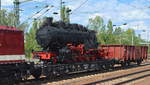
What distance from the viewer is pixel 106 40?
63031 mm

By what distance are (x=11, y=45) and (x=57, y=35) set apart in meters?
4.48

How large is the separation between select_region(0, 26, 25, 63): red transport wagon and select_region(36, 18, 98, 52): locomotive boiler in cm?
321

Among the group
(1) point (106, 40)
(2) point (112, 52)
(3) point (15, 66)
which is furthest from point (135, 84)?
(1) point (106, 40)

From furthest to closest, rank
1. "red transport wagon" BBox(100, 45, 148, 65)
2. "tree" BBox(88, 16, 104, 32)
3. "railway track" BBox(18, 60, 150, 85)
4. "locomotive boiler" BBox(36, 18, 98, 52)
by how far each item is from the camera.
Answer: "tree" BBox(88, 16, 104, 32) < "red transport wagon" BBox(100, 45, 148, 65) < "locomotive boiler" BBox(36, 18, 98, 52) < "railway track" BBox(18, 60, 150, 85)

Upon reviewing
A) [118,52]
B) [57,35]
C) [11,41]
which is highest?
[57,35]

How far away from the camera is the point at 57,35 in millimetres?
18203

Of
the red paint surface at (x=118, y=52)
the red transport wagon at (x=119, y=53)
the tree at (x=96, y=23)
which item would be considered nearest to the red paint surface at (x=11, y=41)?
the red transport wagon at (x=119, y=53)

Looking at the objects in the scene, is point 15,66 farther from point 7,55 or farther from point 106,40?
point 106,40

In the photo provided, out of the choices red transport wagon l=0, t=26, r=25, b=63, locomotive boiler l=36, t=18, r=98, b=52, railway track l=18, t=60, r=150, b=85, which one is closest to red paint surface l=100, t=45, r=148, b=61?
locomotive boiler l=36, t=18, r=98, b=52

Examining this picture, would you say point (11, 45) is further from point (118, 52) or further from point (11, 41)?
point (118, 52)

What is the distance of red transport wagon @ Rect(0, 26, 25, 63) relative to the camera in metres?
14.0

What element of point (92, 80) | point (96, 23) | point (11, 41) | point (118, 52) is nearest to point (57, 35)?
point (92, 80)

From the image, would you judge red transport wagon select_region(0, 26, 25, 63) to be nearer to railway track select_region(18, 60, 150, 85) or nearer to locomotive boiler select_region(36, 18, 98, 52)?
railway track select_region(18, 60, 150, 85)

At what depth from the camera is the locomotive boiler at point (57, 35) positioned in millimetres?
18031
